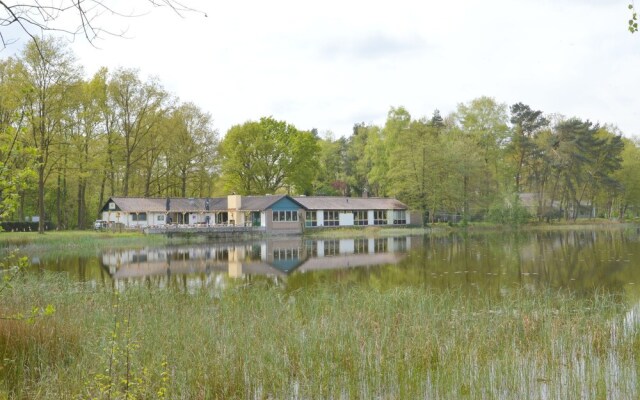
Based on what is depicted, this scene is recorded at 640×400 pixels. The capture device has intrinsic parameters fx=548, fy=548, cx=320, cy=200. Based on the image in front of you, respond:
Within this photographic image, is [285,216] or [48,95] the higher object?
[48,95]

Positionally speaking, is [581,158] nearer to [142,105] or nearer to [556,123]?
[556,123]

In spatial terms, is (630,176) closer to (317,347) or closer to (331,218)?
(331,218)

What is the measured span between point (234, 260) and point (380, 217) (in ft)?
106

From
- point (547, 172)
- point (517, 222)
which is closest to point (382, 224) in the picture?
point (517, 222)

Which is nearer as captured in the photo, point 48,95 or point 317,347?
point 317,347

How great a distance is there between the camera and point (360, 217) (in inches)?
2208

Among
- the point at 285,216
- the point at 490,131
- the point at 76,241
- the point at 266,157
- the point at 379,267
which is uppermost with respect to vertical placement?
the point at 490,131

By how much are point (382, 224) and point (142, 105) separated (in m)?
26.3

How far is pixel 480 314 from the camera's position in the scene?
9.99 m

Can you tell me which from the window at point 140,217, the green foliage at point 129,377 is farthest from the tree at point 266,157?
the green foliage at point 129,377

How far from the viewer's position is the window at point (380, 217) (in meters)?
56.7

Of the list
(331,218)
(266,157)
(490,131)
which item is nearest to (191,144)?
(266,157)

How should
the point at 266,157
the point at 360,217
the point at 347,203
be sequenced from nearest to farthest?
the point at 347,203, the point at 266,157, the point at 360,217

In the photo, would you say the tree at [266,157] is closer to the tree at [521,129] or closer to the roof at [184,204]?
the roof at [184,204]
